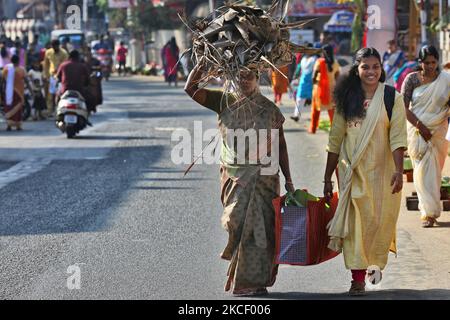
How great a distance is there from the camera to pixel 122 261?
9273 mm

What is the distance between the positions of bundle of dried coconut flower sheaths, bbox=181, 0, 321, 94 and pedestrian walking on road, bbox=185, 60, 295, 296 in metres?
0.10

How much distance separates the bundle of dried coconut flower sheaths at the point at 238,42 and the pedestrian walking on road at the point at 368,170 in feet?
1.94

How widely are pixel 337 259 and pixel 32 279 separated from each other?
95.4 inches

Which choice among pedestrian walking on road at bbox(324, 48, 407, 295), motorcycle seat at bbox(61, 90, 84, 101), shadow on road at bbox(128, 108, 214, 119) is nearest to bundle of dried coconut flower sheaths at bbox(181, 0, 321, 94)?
pedestrian walking on road at bbox(324, 48, 407, 295)

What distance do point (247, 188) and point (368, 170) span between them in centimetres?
81

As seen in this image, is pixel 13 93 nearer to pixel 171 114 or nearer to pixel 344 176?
pixel 171 114

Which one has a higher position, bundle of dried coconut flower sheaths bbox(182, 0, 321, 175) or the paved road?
bundle of dried coconut flower sheaths bbox(182, 0, 321, 175)

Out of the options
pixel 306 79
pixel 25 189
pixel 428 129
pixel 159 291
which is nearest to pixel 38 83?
pixel 306 79

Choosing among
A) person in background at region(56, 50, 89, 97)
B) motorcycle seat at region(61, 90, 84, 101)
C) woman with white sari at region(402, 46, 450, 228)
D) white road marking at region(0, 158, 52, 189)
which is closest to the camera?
woman with white sari at region(402, 46, 450, 228)

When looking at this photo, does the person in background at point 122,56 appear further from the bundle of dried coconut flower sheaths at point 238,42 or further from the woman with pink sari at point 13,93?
the bundle of dried coconut flower sheaths at point 238,42

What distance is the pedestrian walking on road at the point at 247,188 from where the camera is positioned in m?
7.88

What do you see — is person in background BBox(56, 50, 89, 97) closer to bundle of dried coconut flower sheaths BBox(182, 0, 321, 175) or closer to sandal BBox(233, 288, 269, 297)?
bundle of dried coconut flower sheaths BBox(182, 0, 321, 175)

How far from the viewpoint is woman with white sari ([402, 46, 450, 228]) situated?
1061cm
